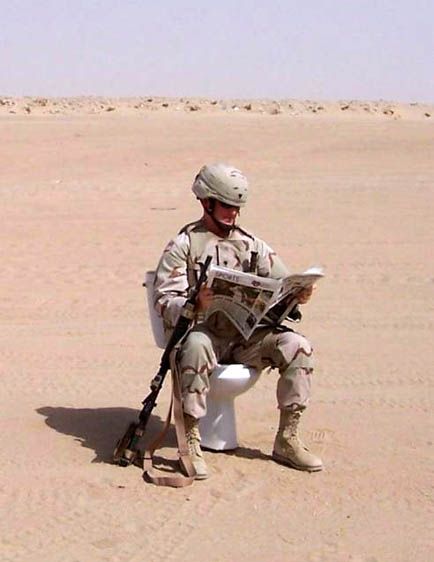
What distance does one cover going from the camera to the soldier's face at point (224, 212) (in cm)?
596

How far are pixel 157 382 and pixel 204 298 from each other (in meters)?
0.54

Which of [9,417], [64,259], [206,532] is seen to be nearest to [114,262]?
[64,259]

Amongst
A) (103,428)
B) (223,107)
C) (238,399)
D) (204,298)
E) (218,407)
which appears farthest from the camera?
(223,107)

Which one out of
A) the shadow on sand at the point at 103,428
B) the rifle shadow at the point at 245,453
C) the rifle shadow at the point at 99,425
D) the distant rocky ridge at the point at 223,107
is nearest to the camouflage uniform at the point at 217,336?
the rifle shadow at the point at 245,453

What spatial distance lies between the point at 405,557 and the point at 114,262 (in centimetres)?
767

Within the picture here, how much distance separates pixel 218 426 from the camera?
622cm

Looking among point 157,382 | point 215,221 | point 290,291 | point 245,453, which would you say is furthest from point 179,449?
point 215,221

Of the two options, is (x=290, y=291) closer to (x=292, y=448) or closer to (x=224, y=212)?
(x=224, y=212)

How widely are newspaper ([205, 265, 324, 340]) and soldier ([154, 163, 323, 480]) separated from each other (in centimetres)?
10

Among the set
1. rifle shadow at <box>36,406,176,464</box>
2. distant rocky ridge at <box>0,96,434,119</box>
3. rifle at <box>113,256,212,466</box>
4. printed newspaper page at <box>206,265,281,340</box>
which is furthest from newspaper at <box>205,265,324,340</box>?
distant rocky ridge at <box>0,96,434,119</box>

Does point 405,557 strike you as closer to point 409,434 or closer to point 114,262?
point 409,434

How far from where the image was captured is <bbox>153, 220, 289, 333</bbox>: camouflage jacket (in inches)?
232

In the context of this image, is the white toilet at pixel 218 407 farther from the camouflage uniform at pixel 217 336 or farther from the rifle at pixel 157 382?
the rifle at pixel 157 382

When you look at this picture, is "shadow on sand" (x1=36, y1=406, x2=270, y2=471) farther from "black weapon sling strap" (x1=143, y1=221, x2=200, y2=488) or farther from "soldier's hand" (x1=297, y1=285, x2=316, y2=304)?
"soldier's hand" (x1=297, y1=285, x2=316, y2=304)
